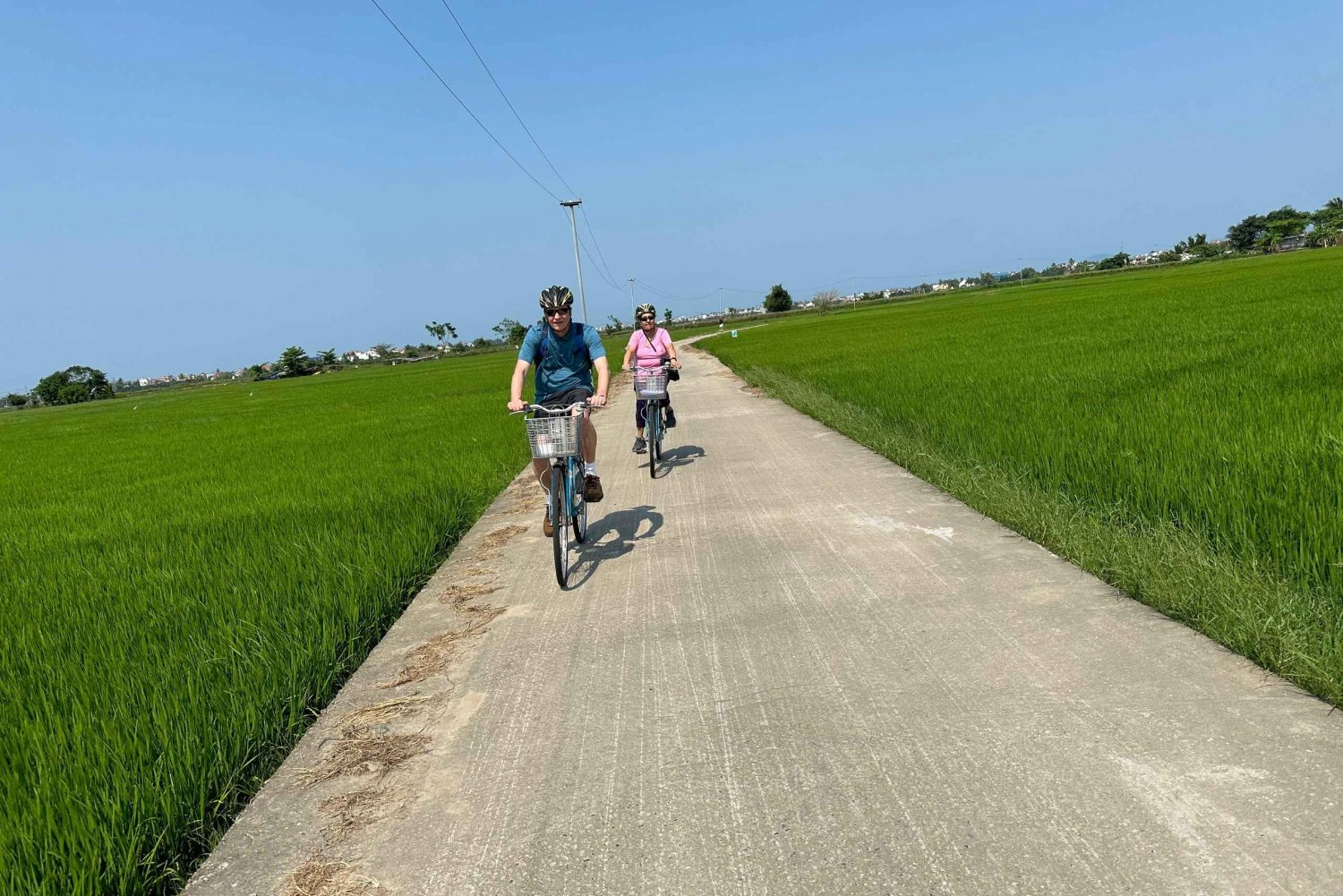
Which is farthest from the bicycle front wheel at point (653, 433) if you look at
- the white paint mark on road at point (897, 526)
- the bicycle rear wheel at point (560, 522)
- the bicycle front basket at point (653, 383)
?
the bicycle rear wheel at point (560, 522)

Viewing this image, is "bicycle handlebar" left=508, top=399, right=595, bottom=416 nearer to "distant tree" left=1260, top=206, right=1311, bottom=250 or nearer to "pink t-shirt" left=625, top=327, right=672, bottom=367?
"pink t-shirt" left=625, top=327, right=672, bottom=367

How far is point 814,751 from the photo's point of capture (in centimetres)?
290

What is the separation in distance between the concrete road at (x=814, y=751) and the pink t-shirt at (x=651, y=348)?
4.79 m

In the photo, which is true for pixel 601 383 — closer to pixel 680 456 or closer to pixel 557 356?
pixel 557 356

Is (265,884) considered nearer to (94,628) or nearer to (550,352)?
(94,628)

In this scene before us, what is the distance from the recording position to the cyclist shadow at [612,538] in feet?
18.9

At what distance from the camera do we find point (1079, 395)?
31.1 ft

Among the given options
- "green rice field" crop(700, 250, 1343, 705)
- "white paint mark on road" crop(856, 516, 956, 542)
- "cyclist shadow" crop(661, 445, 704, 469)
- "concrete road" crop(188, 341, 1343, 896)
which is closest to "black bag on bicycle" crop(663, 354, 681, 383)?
"cyclist shadow" crop(661, 445, 704, 469)

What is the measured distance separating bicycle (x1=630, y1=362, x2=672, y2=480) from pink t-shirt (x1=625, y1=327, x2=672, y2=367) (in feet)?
0.30

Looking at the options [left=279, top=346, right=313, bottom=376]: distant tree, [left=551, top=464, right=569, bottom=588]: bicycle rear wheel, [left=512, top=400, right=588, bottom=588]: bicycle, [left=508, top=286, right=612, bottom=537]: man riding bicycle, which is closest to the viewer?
[left=551, top=464, right=569, bottom=588]: bicycle rear wheel

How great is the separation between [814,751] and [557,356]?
12.6ft

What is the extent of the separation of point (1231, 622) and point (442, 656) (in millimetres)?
3561

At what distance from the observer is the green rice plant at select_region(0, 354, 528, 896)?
269 cm

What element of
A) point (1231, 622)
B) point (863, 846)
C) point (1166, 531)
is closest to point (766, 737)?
point (863, 846)
